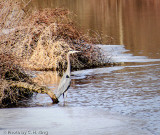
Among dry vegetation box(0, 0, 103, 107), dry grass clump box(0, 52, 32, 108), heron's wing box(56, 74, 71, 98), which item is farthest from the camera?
dry vegetation box(0, 0, 103, 107)

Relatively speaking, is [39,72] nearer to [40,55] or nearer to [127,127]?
[40,55]

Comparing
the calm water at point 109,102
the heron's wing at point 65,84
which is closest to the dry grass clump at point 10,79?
the calm water at point 109,102

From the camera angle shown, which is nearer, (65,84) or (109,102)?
(65,84)

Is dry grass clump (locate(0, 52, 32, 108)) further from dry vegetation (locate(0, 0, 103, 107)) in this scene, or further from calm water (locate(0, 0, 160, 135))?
dry vegetation (locate(0, 0, 103, 107))

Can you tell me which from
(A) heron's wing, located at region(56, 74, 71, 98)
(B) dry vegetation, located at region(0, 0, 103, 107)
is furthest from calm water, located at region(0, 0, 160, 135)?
(B) dry vegetation, located at region(0, 0, 103, 107)

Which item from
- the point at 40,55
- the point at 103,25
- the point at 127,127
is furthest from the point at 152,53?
the point at 103,25

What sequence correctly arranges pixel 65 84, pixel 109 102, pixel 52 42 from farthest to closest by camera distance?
pixel 52 42
pixel 109 102
pixel 65 84

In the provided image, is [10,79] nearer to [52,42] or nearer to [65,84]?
[65,84]

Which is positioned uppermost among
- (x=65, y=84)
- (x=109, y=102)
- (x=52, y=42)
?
(x=52, y=42)

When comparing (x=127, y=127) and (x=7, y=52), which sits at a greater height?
(x=7, y=52)

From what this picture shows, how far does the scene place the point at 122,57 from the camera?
17.2 m

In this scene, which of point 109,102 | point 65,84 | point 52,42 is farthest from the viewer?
point 52,42

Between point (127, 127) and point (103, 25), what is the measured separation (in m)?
22.1

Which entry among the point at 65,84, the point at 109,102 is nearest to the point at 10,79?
the point at 65,84
